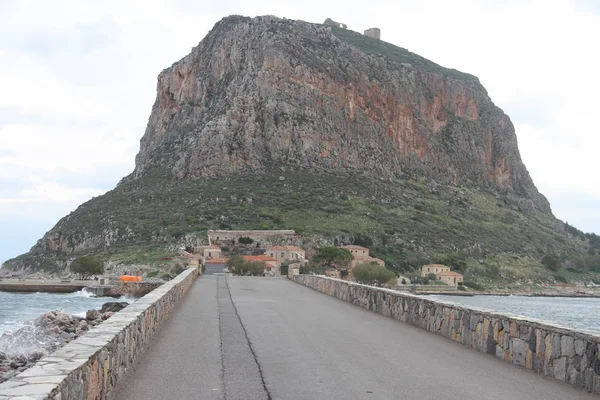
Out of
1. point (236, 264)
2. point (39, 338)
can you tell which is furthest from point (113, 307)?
point (236, 264)

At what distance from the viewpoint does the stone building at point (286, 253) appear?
8169cm

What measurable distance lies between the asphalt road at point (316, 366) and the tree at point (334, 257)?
220ft

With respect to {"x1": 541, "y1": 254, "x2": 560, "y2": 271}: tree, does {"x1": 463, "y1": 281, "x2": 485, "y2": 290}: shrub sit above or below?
below

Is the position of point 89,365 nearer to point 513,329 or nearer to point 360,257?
point 513,329

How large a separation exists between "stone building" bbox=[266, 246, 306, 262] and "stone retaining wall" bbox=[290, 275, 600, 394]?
65.9 meters

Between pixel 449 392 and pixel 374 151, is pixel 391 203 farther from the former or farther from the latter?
pixel 449 392

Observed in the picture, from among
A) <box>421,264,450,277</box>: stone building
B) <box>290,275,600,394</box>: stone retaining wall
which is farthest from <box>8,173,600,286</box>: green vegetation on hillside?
<box>290,275,600,394</box>: stone retaining wall

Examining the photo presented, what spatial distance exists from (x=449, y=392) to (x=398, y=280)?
79.3 metres

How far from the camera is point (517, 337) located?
9.71 metres

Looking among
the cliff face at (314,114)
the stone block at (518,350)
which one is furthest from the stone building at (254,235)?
the stone block at (518,350)

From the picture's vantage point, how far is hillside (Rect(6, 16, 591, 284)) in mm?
95438

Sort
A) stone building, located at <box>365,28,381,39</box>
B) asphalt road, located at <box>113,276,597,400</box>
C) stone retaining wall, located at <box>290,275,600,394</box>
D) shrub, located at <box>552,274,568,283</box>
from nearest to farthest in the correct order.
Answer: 1. asphalt road, located at <box>113,276,597,400</box>
2. stone retaining wall, located at <box>290,275,600,394</box>
3. shrub, located at <box>552,274,568,283</box>
4. stone building, located at <box>365,28,381,39</box>

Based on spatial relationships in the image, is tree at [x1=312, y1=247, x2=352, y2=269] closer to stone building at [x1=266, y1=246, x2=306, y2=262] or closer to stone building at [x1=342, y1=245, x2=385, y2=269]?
stone building at [x1=342, y1=245, x2=385, y2=269]

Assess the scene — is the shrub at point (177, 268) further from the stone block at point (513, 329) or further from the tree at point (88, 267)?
the stone block at point (513, 329)
